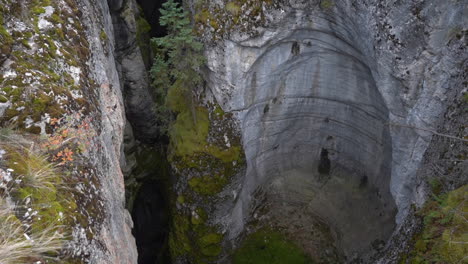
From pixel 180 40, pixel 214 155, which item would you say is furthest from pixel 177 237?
pixel 180 40

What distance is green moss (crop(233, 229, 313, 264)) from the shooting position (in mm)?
15641

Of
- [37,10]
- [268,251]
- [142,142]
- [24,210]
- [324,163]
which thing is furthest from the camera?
[324,163]

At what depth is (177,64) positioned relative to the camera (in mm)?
12883

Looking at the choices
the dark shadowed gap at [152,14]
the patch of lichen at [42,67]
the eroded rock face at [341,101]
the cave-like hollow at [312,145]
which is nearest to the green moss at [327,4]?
the eroded rock face at [341,101]

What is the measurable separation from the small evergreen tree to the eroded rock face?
28.9 inches

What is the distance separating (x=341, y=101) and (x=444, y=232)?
25.5 feet

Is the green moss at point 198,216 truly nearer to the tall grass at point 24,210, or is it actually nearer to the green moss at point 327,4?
the tall grass at point 24,210

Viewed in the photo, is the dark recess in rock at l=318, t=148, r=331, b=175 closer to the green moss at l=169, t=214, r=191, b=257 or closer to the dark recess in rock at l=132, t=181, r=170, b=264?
the green moss at l=169, t=214, r=191, b=257

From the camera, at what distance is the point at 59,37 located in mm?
7941

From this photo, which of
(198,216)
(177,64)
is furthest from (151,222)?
(177,64)

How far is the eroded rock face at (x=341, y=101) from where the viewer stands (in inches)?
415

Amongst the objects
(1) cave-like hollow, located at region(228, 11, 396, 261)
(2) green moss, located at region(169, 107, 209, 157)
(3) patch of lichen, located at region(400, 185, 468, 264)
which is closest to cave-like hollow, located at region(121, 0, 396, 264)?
(1) cave-like hollow, located at region(228, 11, 396, 261)

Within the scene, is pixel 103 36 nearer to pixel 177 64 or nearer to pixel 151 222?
pixel 177 64

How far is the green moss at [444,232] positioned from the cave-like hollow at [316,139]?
5337mm
